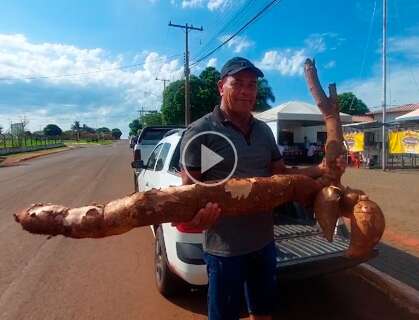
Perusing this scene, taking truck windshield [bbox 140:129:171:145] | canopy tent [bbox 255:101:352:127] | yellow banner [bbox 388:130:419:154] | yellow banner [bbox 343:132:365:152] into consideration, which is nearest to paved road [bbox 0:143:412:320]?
truck windshield [bbox 140:129:171:145]

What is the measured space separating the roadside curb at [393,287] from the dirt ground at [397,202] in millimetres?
1018

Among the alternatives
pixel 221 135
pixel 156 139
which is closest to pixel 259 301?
pixel 221 135

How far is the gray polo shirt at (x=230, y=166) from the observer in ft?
7.20

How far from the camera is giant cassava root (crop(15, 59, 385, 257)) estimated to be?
5.84 feet

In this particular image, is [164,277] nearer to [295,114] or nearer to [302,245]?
[302,245]

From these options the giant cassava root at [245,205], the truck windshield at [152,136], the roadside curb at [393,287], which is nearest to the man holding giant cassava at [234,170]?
the giant cassava root at [245,205]

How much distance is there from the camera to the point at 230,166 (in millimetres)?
2205

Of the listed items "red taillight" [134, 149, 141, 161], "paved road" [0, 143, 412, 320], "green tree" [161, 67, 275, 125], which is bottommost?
"paved road" [0, 143, 412, 320]

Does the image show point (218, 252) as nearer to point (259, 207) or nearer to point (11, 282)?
point (259, 207)

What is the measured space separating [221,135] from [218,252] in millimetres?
665

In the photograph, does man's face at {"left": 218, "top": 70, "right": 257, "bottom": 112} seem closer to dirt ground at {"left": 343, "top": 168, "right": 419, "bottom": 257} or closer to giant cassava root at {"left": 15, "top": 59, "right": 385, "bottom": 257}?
giant cassava root at {"left": 15, "top": 59, "right": 385, "bottom": 257}

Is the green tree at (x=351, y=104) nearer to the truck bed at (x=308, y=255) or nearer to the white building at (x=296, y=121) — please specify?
the white building at (x=296, y=121)

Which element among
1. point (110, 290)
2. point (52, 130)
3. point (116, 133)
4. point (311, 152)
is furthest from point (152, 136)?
point (116, 133)

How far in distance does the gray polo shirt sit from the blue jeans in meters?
0.06
